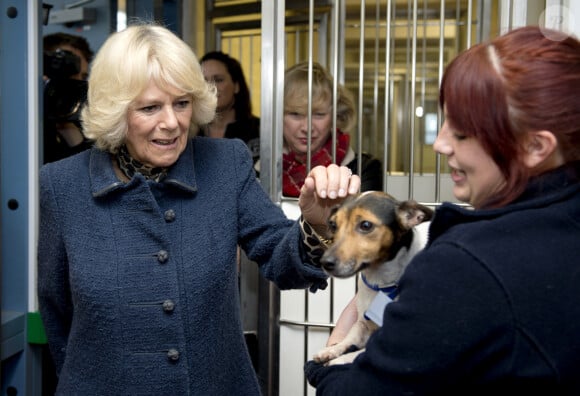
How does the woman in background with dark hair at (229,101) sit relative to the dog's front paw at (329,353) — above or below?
above

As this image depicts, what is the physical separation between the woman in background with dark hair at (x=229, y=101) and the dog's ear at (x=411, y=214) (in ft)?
5.31

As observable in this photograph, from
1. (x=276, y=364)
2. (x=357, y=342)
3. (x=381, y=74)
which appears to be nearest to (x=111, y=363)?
(x=357, y=342)

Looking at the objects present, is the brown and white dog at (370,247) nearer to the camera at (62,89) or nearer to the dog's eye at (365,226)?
the dog's eye at (365,226)

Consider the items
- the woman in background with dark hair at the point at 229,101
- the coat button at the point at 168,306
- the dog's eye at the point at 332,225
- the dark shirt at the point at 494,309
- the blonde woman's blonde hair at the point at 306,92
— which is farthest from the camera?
the woman in background with dark hair at the point at 229,101

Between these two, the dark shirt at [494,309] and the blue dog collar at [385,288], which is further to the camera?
the blue dog collar at [385,288]

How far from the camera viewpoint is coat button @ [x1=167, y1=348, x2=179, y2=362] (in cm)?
121

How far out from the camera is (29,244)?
1.91 meters

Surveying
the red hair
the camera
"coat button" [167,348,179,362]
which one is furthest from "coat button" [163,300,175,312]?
the camera

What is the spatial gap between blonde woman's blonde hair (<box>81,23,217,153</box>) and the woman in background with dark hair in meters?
1.25

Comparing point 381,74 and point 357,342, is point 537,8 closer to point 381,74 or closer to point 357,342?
point 357,342

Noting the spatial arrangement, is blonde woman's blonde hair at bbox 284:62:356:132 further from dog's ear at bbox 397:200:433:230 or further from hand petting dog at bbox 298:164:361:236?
dog's ear at bbox 397:200:433:230

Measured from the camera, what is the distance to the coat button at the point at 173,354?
3.96 feet

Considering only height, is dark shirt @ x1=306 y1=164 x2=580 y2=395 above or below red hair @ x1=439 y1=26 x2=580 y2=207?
below

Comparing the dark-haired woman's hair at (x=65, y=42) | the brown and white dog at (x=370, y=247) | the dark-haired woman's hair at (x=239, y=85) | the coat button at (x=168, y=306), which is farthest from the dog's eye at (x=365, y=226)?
the dark-haired woman's hair at (x=65, y=42)
